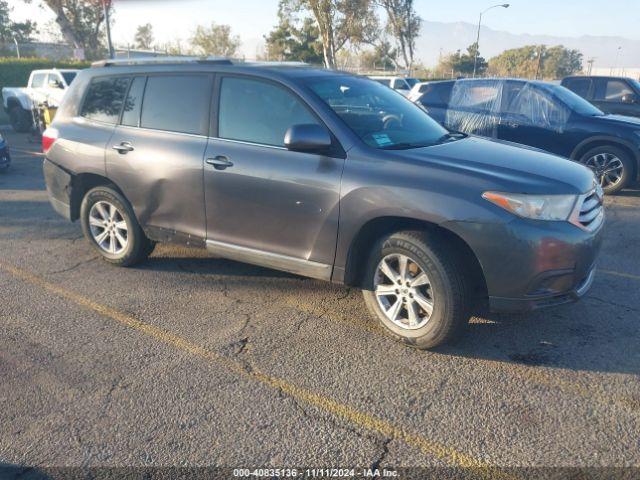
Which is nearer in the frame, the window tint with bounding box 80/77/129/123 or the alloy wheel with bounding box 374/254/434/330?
the alloy wheel with bounding box 374/254/434/330

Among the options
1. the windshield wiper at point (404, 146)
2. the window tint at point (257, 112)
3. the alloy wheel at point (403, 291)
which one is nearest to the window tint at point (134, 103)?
the window tint at point (257, 112)

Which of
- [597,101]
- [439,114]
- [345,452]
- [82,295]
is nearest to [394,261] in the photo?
[345,452]

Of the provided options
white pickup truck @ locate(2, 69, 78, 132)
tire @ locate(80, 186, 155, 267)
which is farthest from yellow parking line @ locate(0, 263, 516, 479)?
white pickup truck @ locate(2, 69, 78, 132)

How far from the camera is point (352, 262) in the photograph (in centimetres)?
371

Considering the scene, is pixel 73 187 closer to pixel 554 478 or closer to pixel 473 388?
pixel 473 388

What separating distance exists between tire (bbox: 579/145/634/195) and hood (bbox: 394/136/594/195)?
4.75 m

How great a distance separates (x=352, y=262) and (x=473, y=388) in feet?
3.71

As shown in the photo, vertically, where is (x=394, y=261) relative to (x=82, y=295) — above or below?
above

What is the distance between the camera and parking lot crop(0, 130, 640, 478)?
8.68ft

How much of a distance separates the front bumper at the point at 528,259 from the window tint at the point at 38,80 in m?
16.6

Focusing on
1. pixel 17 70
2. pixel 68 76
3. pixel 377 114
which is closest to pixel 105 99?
pixel 377 114

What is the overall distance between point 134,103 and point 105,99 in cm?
45

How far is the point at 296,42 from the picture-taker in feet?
143

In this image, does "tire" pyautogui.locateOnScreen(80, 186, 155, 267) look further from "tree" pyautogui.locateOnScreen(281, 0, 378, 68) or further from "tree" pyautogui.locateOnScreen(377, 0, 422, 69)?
"tree" pyautogui.locateOnScreen(377, 0, 422, 69)
